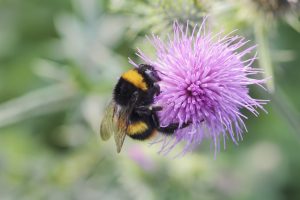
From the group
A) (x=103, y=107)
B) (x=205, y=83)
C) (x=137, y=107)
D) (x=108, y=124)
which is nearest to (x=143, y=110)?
(x=137, y=107)

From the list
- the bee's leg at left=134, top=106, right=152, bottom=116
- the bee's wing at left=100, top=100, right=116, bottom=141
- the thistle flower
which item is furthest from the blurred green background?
the bee's leg at left=134, top=106, right=152, bottom=116

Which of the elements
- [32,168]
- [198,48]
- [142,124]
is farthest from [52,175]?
[198,48]

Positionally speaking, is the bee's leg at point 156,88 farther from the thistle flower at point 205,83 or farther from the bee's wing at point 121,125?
the bee's wing at point 121,125

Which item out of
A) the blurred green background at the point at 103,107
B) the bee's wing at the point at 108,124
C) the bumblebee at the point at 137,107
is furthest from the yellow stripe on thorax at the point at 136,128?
the blurred green background at the point at 103,107

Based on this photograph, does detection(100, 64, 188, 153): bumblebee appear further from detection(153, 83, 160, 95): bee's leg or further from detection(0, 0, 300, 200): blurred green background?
detection(0, 0, 300, 200): blurred green background

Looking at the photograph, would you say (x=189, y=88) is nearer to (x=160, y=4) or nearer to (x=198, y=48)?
(x=198, y=48)

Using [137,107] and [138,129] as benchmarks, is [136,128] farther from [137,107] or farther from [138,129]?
[137,107]

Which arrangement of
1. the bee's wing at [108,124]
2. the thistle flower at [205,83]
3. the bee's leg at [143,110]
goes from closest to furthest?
the thistle flower at [205,83] < the bee's leg at [143,110] < the bee's wing at [108,124]
